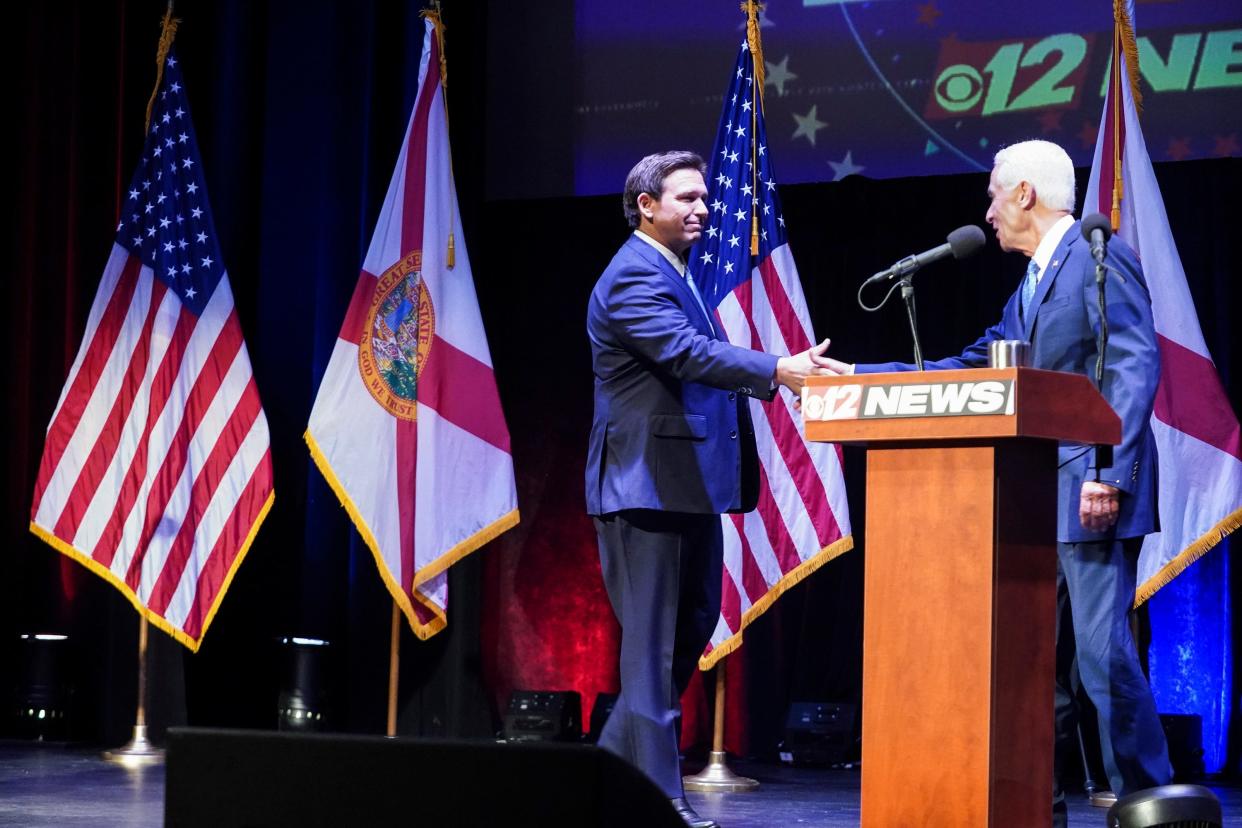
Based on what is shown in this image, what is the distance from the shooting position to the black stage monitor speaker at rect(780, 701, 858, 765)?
570 centimetres

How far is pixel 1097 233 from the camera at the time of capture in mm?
3143

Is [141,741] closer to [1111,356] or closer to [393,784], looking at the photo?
[1111,356]

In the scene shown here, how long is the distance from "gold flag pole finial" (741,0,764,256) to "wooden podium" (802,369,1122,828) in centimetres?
264

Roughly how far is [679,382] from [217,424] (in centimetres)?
257

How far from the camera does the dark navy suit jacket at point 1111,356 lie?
3.21 m

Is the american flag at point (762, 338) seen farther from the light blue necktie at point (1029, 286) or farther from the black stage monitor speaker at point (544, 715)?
the light blue necktie at point (1029, 286)

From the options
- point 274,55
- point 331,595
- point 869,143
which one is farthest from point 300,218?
point 869,143

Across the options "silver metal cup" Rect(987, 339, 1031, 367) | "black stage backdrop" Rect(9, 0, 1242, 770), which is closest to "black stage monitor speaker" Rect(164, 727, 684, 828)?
"silver metal cup" Rect(987, 339, 1031, 367)

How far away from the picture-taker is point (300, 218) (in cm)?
641

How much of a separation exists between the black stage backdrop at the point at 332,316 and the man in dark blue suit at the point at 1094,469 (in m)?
2.55

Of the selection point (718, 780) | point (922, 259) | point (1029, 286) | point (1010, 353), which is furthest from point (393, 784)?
point (718, 780)

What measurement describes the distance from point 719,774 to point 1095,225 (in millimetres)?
2565

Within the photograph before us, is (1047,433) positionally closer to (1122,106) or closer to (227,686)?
(1122,106)

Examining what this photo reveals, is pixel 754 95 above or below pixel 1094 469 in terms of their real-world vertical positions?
above
